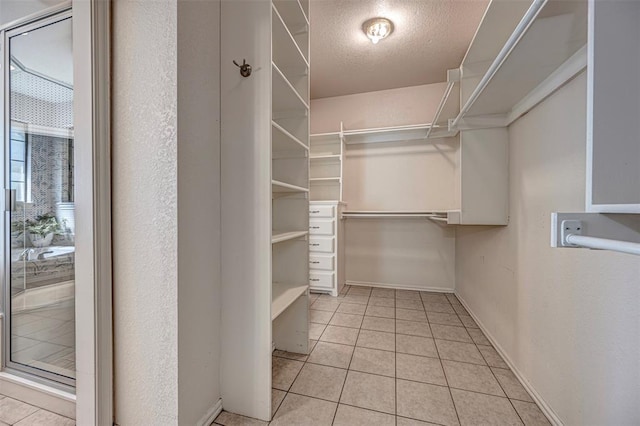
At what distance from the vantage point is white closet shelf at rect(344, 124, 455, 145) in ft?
9.51

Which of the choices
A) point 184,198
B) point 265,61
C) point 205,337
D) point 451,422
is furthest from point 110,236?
point 451,422

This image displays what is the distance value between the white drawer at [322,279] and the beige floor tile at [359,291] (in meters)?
A: 0.32

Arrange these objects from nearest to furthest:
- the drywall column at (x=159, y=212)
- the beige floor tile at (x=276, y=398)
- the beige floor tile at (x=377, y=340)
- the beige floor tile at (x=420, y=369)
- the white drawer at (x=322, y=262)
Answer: the drywall column at (x=159, y=212) → the beige floor tile at (x=276, y=398) → the beige floor tile at (x=420, y=369) → the beige floor tile at (x=377, y=340) → the white drawer at (x=322, y=262)

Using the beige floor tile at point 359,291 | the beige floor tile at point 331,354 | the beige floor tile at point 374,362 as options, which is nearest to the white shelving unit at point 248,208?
the beige floor tile at point 331,354

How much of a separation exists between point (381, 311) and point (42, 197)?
2709 mm

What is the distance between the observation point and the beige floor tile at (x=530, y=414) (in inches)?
47.6

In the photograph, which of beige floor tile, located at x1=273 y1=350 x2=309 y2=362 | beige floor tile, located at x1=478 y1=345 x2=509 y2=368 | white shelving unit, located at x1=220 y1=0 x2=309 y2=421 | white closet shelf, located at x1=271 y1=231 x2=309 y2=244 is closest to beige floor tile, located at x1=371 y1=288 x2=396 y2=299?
beige floor tile, located at x1=478 y1=345 x2=509 y2=368

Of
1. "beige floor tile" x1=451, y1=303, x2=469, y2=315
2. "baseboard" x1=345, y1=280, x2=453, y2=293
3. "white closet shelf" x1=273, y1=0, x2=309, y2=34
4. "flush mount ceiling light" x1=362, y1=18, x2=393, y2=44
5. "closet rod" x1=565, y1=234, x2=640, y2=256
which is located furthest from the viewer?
"baseboard" x1=345, y1=280, x2=453, y2=293

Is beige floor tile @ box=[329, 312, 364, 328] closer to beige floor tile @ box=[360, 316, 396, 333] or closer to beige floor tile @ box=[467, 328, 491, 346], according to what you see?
beige floor tile @ box=[360, 316, 396, 333]

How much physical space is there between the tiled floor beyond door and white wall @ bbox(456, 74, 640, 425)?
0.20 m

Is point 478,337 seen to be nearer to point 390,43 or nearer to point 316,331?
point 316,331

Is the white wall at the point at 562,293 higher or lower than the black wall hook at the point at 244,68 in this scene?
lower

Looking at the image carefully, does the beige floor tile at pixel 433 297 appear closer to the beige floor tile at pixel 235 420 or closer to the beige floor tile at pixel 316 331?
the beige floor tile at pixel 316 331

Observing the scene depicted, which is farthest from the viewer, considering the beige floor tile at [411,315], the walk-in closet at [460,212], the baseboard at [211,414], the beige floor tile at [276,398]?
the beige floor tile at [411,315]
